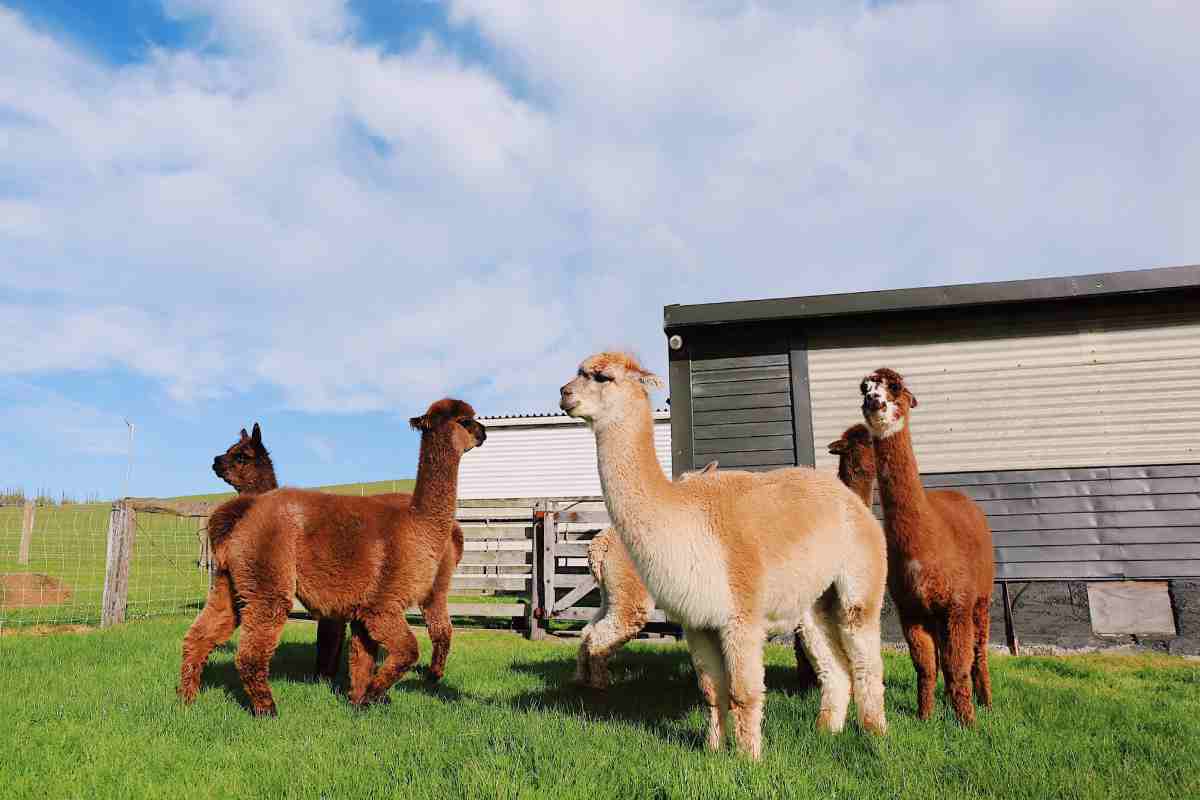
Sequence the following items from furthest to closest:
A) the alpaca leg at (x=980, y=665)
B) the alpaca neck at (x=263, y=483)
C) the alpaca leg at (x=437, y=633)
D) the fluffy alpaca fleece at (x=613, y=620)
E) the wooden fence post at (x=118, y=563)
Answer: the wooden fence post at (x=118, y=563)
the alpaca neck at (x=263, y=483)
the alpaca leg at (x=437, y=633)
the fluffy alpaca fleece at (x=613, y=620)
the alpaca leg at (x=980, y=665)

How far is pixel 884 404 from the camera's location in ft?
17.1

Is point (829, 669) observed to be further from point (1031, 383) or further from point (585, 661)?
point (1031, 383)

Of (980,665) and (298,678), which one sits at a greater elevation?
(980,665)

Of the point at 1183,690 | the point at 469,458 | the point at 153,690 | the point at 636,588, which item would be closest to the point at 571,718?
the point at 636,588

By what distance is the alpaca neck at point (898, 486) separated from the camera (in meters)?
5.19

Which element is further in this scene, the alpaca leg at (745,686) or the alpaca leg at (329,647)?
the alpaca leg at (329,647)

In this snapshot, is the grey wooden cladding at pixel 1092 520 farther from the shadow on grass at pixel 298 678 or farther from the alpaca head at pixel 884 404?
the shadow on grass at pixel 298 678

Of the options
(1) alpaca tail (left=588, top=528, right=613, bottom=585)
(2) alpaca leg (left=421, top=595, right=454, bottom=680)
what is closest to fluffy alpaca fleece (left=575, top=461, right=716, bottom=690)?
(1) alpaca tail (left=588, top=528, right=613, bottom=585)

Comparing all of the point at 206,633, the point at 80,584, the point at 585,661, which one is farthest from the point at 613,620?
the point at 80,584

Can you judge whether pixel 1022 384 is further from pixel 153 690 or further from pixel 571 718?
pixel 153 690

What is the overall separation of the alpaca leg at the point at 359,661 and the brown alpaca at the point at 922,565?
13.2 feet

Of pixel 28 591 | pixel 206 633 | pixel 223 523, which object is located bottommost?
pixel 28 591

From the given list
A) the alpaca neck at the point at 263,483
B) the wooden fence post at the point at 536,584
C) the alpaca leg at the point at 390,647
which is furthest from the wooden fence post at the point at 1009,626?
the alpaca neck at the point at 263,483

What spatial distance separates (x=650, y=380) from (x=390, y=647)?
291cm
